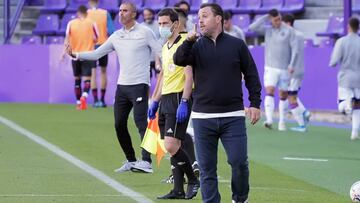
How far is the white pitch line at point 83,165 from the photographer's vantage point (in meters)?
10.8

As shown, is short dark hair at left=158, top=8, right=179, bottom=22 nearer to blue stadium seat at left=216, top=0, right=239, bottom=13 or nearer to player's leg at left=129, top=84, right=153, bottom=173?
player's leg at left=129, top=84, right=153, bottom=173

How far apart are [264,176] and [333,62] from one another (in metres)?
5.32

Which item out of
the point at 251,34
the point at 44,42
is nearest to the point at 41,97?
the point at 44,42

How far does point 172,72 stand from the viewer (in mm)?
10828

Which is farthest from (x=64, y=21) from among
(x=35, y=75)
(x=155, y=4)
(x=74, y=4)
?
(x=35, y=75)

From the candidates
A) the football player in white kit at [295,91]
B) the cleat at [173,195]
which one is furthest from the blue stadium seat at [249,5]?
the cleat at [173,195]

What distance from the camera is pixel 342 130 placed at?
19688 millimetres

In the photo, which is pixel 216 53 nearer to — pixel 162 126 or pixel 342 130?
pixel 162 126

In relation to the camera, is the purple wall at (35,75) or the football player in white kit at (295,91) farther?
the purple wall at (35,75)

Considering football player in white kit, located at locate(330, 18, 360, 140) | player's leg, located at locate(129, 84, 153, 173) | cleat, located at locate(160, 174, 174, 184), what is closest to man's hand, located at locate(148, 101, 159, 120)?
cleat, located at locate(160, 174, 174, 184)

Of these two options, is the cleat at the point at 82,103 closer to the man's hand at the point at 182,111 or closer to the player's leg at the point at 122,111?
the player's leg at the point at 122,111

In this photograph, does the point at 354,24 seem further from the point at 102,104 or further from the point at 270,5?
the point at 270,5

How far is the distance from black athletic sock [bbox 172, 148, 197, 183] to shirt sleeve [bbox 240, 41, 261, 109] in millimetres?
1643

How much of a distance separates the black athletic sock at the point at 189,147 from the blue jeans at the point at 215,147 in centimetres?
226
